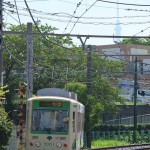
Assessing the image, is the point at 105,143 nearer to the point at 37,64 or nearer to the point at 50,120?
the point at 37,64

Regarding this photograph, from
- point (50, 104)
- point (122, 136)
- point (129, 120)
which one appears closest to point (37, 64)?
point (122, 136)

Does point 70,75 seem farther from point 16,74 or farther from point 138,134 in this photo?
point 138,134

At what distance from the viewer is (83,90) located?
118 feet

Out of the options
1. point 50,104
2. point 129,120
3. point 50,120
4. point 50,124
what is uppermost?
point 50,104

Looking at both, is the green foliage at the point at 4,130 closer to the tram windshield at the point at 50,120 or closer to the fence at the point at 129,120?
the tram windshield at the point at 50,120

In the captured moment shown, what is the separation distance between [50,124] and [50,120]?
167 mm

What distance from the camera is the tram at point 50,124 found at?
2028 centimetres

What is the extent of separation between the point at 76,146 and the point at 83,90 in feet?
46.2

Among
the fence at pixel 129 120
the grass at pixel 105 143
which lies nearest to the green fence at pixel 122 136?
the grass at pixel 105 143

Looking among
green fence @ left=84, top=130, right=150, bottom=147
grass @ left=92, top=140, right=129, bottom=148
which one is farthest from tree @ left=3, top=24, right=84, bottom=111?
grass @ left=92, top=140, right=129, bottom=148

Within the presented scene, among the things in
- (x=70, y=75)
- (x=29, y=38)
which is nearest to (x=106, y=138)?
(x=70, y=75)

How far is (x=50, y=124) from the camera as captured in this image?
67.1ft

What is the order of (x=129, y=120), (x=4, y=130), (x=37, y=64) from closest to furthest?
(x=4, y=130) → (x=37, y=64) → (x=129, y=120)

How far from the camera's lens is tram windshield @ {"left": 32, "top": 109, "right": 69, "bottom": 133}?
20.4m
